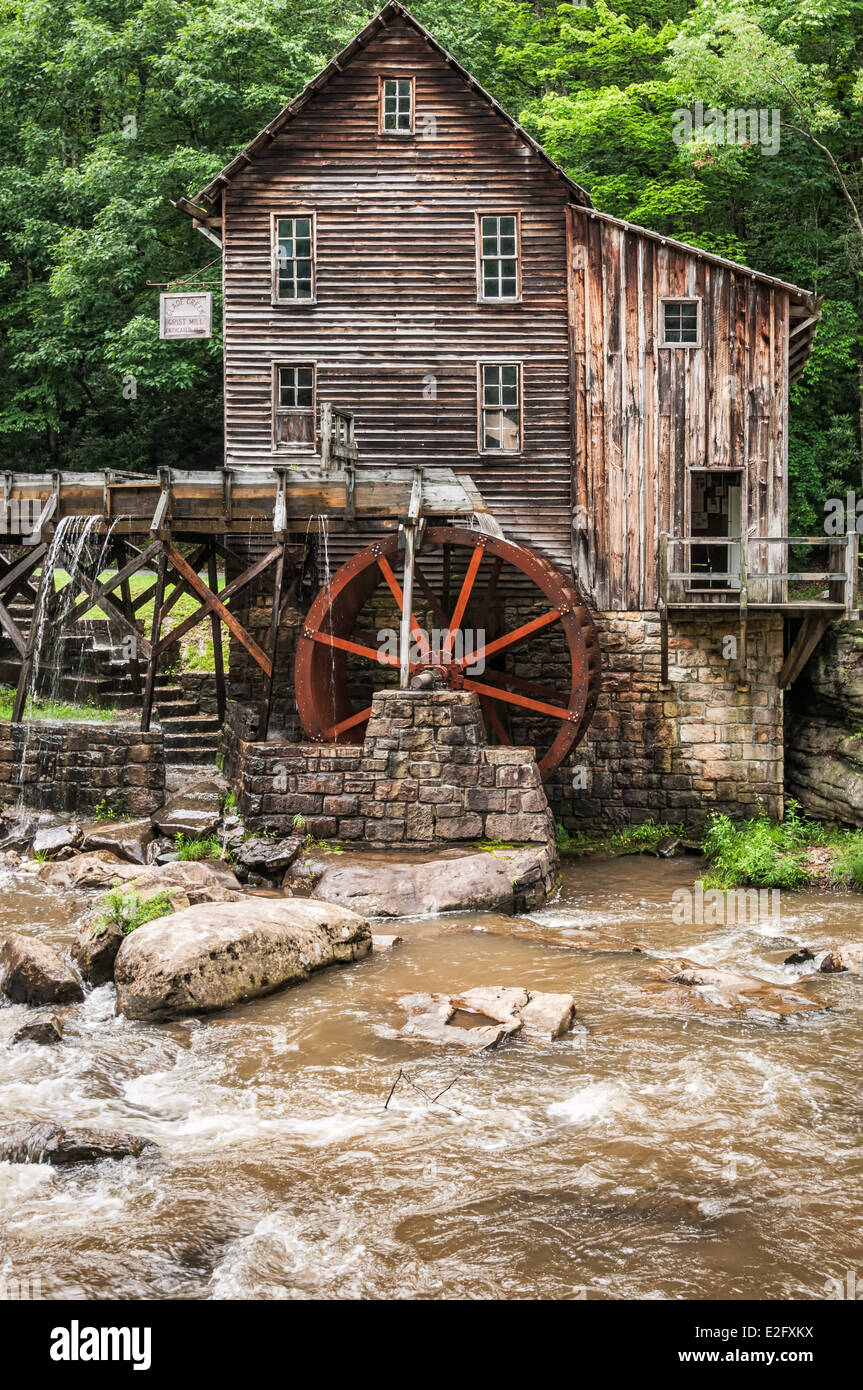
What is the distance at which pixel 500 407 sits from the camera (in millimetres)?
14516

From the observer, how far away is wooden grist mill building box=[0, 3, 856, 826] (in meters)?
13.8

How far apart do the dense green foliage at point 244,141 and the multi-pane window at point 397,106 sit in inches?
205

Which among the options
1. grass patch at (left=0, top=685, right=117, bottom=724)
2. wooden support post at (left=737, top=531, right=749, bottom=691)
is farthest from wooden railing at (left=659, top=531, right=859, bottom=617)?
grass patch at (left=0, top=685, right=117, bottom=724)

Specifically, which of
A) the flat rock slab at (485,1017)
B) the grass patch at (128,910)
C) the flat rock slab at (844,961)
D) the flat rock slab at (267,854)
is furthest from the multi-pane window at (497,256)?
the flat rock slab at (485,1017)

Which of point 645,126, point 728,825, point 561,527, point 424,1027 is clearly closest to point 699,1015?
point 424,1027

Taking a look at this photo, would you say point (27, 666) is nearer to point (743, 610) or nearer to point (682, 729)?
point (682, 729)

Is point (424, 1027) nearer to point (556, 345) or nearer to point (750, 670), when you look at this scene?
point (750, 670)

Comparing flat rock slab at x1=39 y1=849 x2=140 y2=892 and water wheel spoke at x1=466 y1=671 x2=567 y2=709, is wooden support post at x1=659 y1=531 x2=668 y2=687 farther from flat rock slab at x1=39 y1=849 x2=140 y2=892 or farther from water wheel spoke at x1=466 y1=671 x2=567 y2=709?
flat rock slab at x1=39 y1=849 x2=140 y2=892

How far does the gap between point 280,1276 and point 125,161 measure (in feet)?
71.2

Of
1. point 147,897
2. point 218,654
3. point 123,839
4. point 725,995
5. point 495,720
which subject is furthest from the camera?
point 218,654

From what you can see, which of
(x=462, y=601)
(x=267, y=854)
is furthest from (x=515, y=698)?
(x=267, y=854)

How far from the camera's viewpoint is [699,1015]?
7.46 metres

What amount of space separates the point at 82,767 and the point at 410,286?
695 centimetres

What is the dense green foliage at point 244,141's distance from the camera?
1897 centimetres
